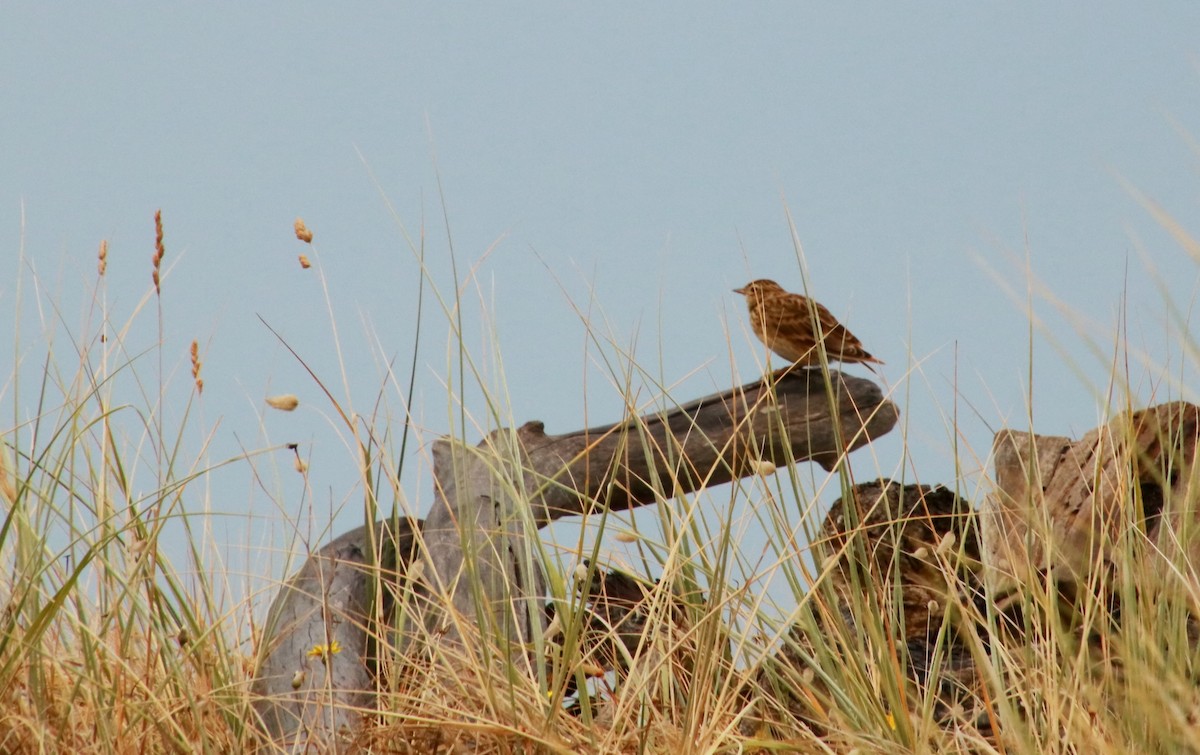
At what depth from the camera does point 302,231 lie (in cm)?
293

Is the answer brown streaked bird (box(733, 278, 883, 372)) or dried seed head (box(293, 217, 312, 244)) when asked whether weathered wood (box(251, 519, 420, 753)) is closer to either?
dried seed head (box(293, 217, 312, 244))

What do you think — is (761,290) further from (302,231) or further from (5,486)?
(5,486)

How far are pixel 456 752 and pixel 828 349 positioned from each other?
2285mm

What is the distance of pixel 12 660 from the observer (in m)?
2.90

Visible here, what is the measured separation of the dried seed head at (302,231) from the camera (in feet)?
9.56

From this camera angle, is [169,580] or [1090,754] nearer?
[1090,754]

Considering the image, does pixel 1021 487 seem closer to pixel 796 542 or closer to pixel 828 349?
pixel 828 349

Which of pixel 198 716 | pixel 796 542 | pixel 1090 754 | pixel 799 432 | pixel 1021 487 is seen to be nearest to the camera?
pixel 1090 754

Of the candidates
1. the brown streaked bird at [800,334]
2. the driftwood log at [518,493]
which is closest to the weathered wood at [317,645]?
the driftwood log at [518,493]

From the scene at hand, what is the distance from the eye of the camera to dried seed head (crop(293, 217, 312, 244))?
2.91m

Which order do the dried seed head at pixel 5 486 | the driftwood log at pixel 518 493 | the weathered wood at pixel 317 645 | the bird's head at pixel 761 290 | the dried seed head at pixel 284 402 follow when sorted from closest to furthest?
the dried seed head at pixel 284 402, the dried seed head at pixel 5 486, the weathered wood at pixel 317 645, the driftwood log at pixel 518 493, the bird's head at pixel 761 290

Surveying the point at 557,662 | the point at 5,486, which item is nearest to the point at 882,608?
the point at 557,662

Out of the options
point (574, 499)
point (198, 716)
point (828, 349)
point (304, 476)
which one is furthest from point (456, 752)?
point (828, 349)

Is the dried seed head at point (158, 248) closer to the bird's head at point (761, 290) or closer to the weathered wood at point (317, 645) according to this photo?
the weathered wood at point (317, 645)
